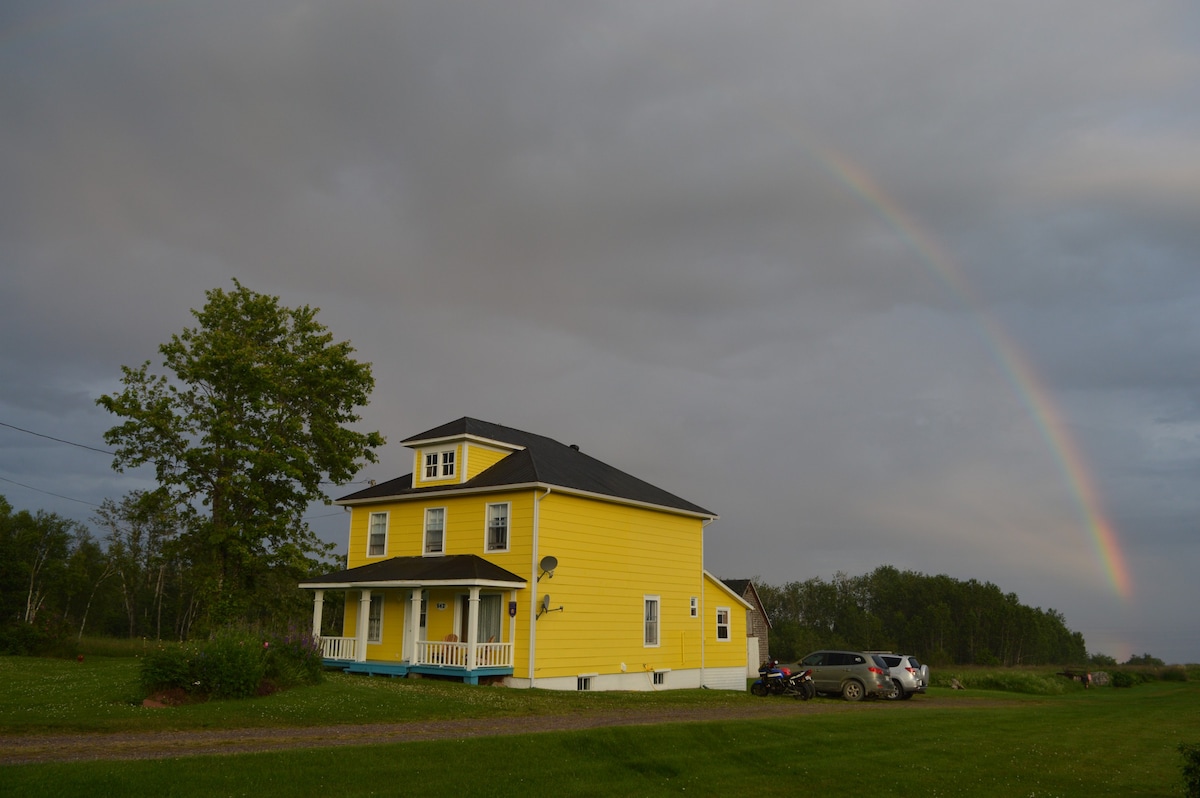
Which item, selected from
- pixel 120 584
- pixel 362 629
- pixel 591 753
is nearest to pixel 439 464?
pixel 362 629

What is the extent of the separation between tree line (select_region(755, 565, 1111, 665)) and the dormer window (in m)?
57.7

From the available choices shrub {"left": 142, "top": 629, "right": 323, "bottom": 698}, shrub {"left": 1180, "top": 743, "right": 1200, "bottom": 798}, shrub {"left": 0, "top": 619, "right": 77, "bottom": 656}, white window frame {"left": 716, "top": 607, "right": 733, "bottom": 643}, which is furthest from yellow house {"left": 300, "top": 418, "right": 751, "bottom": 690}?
shrub {"left": 1180, "top": 743, "right": 1200, "bottom": 798}

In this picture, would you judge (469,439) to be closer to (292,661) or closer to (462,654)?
(462,654)

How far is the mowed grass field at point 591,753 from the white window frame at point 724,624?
12022mm

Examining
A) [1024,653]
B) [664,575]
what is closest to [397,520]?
[664,575]

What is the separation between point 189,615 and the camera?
59688 millimetres

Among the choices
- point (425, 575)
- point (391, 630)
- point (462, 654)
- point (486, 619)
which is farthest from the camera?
point (391, 630)

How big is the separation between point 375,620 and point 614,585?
7.83 m

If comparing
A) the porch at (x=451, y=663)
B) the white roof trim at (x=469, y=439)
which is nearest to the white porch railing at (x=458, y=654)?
the porch at (x=451, y=663)

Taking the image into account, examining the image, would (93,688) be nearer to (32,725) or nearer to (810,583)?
(32,725)

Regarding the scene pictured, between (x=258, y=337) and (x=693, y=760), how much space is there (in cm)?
2922

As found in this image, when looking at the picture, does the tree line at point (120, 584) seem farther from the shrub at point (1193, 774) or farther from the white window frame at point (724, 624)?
the shrub at point (1193, 774)

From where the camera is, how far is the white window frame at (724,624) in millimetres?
33906

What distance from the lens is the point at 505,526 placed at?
27234mm
